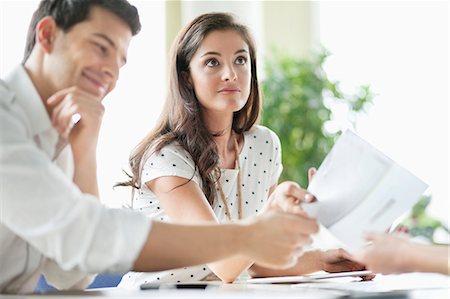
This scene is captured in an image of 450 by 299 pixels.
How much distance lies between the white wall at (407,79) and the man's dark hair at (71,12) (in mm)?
3497

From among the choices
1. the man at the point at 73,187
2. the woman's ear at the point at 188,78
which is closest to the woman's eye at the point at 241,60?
the woman's ear at the point at 188,78

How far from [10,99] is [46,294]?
359mm

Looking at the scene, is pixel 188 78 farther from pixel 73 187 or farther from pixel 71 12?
pixel 73 187

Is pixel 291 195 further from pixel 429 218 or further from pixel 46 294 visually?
pixel 429 218

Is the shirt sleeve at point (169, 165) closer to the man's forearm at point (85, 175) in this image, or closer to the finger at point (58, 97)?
the man's forearm at point (85, 175)

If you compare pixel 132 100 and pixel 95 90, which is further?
pixel 132 100

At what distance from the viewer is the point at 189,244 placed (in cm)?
126

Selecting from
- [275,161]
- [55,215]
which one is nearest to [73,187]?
[55,215]

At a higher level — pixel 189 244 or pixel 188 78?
pixel 188 78

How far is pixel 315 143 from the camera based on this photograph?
457 centimetres

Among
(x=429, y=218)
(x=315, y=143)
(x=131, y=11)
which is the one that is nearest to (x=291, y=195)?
(x=131, y=11)

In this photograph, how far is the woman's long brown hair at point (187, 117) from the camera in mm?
2000

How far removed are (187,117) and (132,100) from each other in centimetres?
217

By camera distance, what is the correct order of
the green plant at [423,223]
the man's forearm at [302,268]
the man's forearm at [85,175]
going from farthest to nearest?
the green plant at [423,223], the man's forearm at [302,268], the man's forearm at [85,175]
